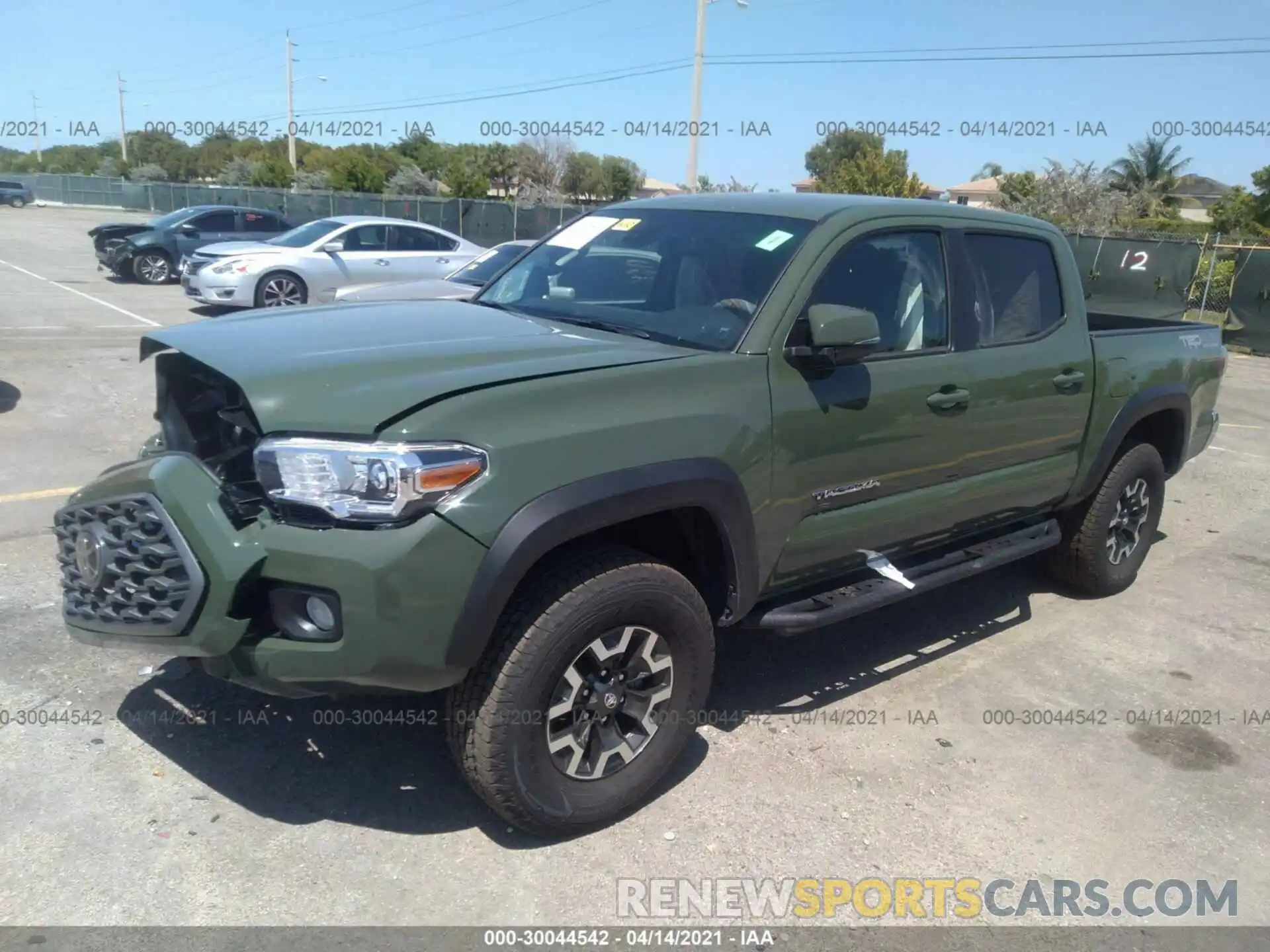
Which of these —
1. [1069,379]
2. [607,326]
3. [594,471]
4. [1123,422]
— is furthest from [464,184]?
[594,471]

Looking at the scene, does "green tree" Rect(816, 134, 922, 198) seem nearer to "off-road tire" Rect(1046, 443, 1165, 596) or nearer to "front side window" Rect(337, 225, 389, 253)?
"front side window" Rect(337, 225, 389, 253)

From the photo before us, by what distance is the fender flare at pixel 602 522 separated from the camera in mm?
2850

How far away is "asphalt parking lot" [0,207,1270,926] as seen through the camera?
9.98 ft

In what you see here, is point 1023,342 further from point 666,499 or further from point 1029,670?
point 666,499

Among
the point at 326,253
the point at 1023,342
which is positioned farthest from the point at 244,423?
the point at 326,253

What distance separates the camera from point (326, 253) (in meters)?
15.1

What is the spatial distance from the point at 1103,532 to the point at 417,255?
40.1 ft

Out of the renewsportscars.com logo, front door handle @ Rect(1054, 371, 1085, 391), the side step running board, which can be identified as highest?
front door handle @ Rect(1054, 371, 1085, 391)

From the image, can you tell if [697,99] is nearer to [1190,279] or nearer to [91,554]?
[1190,279]

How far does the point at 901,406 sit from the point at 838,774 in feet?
4.50

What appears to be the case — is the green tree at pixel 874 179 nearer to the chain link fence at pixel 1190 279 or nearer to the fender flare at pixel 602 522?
the chain link fence at pixel 1190 279

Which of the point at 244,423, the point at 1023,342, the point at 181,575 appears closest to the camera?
the point at 181,575

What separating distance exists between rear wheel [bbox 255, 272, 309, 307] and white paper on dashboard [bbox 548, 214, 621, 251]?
35.3 ft

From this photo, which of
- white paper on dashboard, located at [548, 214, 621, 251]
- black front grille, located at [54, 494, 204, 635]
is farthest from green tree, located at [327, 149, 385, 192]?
black front grille, located at [54, 494, 204, 635]
